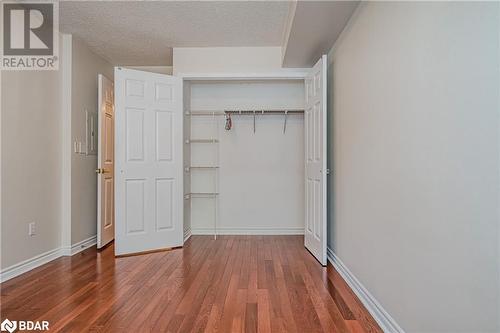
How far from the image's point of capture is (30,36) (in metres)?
3.26

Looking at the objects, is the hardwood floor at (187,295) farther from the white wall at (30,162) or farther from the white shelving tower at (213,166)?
the white shelving tower at (213,166)

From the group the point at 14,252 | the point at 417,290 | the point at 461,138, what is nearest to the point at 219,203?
the point at 14,252

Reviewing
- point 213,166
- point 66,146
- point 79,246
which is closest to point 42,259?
point 79,246

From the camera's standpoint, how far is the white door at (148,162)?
382cm

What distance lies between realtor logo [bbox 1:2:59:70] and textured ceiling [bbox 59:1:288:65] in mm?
143

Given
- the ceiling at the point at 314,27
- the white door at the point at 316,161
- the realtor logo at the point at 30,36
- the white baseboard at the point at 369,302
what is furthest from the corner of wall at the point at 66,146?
the white baseboard at the point at 369,302

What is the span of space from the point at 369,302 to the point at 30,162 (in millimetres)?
3175

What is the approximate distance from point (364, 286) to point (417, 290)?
0.80 metres

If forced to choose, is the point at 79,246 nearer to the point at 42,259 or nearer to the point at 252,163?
the point at 42,259

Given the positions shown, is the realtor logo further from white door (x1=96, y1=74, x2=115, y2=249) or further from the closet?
the closet

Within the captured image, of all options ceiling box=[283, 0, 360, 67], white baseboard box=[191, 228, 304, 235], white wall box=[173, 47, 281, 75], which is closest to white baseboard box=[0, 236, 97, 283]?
white baseboard box=[191, 228, 304, 235]

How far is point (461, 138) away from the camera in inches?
51.5

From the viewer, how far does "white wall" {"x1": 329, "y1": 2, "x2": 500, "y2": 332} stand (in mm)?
1191

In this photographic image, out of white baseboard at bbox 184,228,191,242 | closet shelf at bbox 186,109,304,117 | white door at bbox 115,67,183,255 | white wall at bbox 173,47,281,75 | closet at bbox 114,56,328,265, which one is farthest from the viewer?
closet at bbox 114,56,328,265
